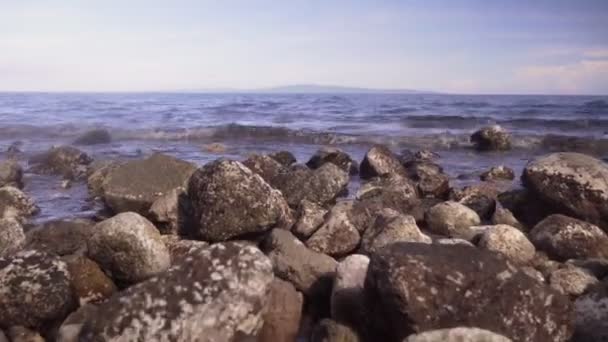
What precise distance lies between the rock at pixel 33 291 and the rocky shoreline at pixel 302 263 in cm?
1

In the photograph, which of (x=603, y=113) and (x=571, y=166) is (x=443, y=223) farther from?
(x=603, y=113)

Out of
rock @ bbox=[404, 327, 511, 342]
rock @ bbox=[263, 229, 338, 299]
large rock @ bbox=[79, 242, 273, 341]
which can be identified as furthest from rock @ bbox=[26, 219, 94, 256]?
rock @ bbox=[404, 327, 511, 342]

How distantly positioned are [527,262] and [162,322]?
3.84 meters

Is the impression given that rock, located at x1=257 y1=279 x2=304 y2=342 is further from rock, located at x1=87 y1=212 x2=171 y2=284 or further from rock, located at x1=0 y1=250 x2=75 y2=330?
rock, located at x1=0 y1=250 x2=75 y2=330

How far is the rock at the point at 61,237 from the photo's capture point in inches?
213

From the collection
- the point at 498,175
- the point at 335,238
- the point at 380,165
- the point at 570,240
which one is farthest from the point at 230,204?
the point at 498,175

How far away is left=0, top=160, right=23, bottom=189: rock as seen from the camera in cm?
959

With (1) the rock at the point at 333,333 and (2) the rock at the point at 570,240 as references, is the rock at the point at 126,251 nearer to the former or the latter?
(1) the rock at the point at 333,333

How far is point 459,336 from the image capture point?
313 centimetres

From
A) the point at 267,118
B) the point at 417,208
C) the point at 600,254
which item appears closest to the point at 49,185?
the point at 417,208

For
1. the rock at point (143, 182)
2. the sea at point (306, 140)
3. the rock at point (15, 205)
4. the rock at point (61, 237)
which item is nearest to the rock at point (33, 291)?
the rock at point (61, 237)

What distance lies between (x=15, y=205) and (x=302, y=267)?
4.98m

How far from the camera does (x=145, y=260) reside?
473 centimetres

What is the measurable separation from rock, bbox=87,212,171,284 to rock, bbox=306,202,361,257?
65.9 inches
